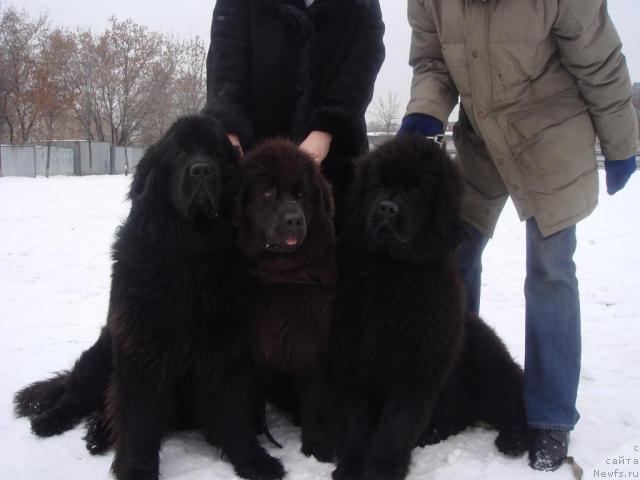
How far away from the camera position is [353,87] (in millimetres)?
3705

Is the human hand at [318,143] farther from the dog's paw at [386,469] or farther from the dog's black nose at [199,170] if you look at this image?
the dog's paw at [386,469]

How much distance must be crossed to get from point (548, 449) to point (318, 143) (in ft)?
7.17

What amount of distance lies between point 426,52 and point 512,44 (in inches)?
26.5

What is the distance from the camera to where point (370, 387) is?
9.77ft

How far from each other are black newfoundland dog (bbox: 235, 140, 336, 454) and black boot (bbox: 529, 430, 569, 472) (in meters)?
1.13

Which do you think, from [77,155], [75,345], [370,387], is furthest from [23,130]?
[370,387]

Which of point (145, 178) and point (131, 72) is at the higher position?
point (131, 72)

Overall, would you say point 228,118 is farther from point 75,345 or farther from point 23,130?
point 23,130

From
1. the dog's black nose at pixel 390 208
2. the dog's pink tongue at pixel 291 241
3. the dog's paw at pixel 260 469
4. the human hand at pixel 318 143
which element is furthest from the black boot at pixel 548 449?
the human hand at pixel 318 143

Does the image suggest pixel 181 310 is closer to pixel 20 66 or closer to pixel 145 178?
pixel 145 178

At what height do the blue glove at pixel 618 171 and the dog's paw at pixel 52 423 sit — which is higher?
the blue glove at pixel 618 171

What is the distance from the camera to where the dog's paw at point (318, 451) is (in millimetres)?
2934

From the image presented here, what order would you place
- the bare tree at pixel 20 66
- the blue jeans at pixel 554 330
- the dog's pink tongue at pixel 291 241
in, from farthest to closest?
the bare tree at pixel 20 66 → the blue jeans at pixel 554 330 → the dog's pink tongue at pixel 291 241

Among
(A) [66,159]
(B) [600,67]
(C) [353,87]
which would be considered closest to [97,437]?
(C) [353,87]
